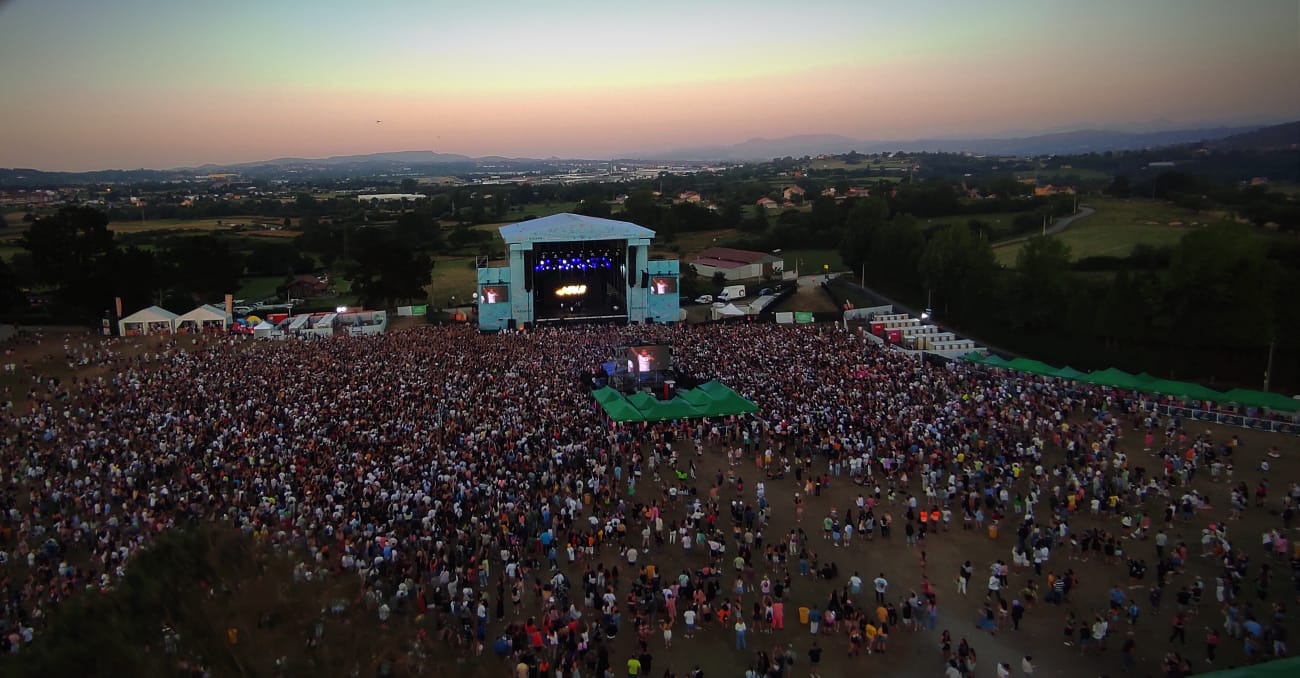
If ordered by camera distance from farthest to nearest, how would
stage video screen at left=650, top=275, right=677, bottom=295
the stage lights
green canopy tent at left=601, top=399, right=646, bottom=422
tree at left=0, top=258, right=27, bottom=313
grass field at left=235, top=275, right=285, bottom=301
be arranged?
grass field at left=235, top=275, right=285, bottom=301 → the stage lights → stage video screen at left=650, top=275, right=677, bottom=295 → tree at left=0, top=258, right=27, bottom=313 → green canopy tent at left=601, top=399, right=646, bottom=422

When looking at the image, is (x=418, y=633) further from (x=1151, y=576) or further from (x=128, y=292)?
(x=128, y=292)

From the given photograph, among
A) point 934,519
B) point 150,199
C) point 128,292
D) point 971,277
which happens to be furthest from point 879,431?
point 150,199

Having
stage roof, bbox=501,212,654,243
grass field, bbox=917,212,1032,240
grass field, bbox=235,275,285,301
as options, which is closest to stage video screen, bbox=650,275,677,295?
stage roof, bbox=501,212,654,243

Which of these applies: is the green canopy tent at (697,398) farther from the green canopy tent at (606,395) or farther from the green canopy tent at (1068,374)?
the green canopy tent at (1068,374)

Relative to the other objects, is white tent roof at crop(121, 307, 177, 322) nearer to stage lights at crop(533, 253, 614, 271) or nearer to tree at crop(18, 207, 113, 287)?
tree at crop(18, 207, 113, 287)

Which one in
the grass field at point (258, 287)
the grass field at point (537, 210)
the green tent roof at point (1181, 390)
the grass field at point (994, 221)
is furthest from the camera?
the grass field at point (537, 210)

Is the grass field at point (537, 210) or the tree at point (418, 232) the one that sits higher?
the grass field at point (537, 210)

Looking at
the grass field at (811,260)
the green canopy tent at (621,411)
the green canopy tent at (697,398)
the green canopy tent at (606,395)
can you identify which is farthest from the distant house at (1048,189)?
the green canopy tent at (621,411)

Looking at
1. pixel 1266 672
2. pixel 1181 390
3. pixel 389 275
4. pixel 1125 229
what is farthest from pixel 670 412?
pixel 1125 229
